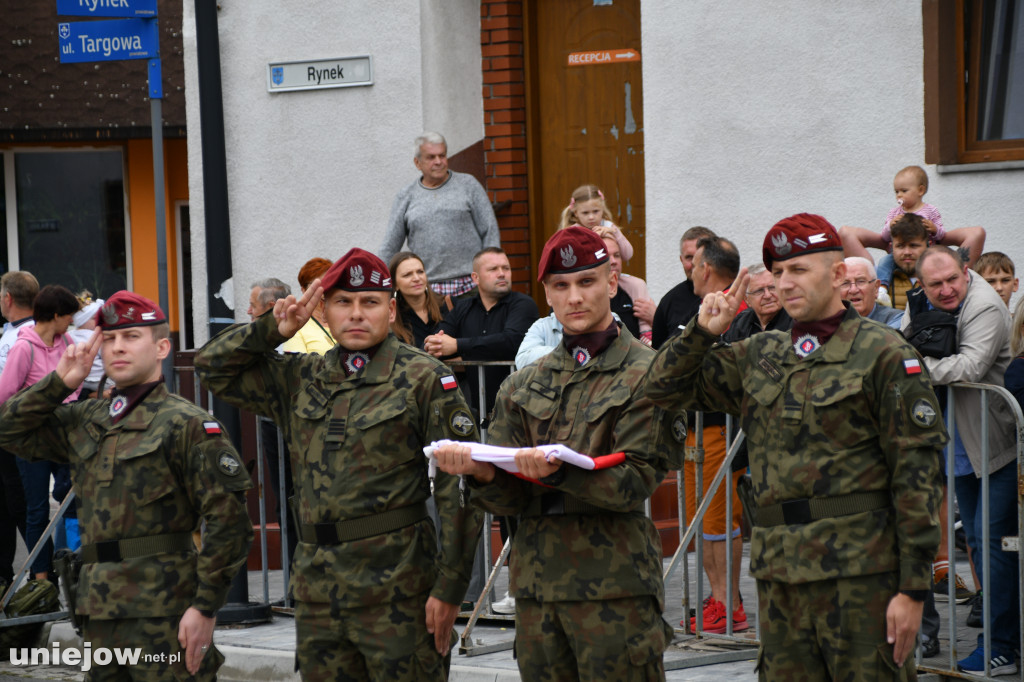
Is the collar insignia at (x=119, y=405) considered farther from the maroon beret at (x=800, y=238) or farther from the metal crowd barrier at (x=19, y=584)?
the metal crowd barrier at (x=19, y=584)

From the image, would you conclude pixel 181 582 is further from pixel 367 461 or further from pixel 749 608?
pixel 749 608

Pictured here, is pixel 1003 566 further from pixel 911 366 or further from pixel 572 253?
pixel 572 253

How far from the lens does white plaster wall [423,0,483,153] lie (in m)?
10.1

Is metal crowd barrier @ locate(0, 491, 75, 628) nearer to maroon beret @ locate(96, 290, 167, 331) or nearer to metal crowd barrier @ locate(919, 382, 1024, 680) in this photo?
maroon beret @ locate(96, 290, 167, 331)

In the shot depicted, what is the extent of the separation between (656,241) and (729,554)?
139 inches

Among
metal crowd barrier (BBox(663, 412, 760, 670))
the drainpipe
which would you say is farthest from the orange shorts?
the drainpipe

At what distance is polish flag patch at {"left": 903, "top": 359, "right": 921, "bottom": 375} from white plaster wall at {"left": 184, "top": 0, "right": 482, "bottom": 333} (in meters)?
6.64

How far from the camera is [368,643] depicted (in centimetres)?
445

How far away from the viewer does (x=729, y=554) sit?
21.1ft

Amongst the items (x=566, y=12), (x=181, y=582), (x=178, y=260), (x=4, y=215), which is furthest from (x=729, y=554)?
(x=4, y=215)

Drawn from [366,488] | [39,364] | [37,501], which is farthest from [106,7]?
[366,488]

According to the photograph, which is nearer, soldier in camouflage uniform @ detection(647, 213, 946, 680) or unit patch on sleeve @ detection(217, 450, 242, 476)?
soldier in camouflage uniform @ detection(647, 213, 946, 680)

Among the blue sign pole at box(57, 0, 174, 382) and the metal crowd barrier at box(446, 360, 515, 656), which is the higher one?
the blue sign pole at box(57, 0, 174, 382)

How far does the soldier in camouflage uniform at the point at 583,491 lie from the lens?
13.6 ft
